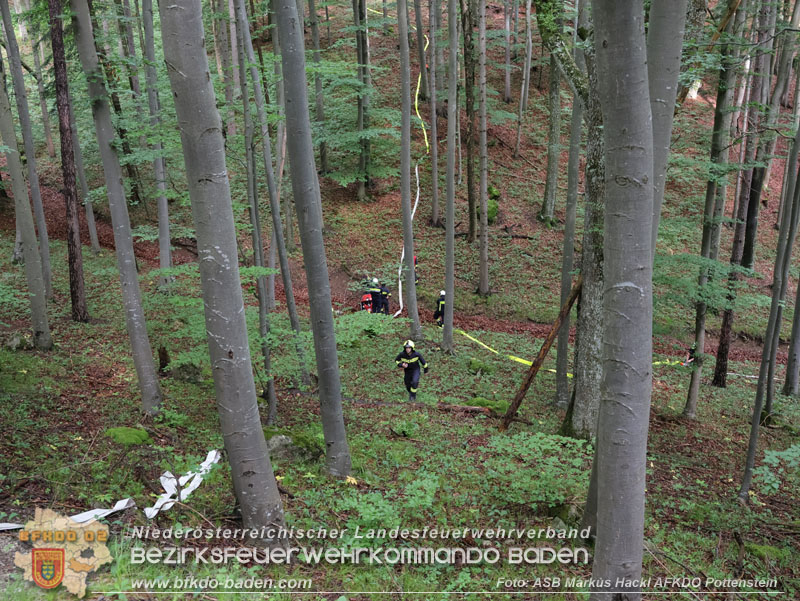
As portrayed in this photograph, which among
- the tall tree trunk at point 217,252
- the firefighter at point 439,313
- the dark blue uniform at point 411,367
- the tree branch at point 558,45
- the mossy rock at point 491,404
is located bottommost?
the firefighter at point 439,313

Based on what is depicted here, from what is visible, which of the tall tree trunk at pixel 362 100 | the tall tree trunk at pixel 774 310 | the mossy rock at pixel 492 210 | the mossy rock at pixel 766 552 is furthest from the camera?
the mossy rock at pixel 492 210

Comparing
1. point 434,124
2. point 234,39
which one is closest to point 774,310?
point 434,124

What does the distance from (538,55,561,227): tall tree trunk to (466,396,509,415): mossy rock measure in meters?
10.8

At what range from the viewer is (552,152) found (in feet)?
64.2

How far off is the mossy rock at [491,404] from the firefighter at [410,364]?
1110mm

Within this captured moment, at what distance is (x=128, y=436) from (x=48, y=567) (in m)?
3.05

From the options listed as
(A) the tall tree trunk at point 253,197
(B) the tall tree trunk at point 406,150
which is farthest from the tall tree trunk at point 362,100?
(A) the tall tree trunk at point 253,197

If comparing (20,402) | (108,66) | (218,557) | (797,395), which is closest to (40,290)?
(20,402)

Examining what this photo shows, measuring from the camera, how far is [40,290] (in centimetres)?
1014

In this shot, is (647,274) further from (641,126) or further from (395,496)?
(395,496)

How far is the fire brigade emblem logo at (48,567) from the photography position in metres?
3.41

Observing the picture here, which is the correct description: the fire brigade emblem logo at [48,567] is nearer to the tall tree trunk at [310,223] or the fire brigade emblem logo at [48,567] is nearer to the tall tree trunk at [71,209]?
the tall tree trunk at [310,223]

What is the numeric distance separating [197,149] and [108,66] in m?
4.92

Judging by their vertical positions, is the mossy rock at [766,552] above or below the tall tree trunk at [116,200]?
below
